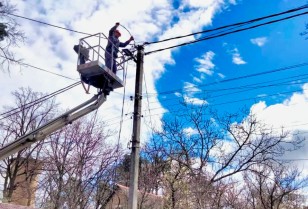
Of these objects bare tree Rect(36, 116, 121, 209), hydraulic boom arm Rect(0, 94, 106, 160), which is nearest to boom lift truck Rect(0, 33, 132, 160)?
hydraulic boom arm Rect(0, 94, 106, 160)

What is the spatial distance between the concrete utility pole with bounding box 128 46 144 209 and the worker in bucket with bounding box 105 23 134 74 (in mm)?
696

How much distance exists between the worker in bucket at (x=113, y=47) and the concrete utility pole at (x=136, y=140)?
2.28ft

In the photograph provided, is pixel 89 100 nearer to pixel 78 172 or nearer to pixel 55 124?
pixel 55 124

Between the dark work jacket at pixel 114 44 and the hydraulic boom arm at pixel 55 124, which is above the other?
the dark work jacket at pixel 114 44

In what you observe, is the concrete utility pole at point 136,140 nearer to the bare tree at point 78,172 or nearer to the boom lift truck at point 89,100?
the boom lift truck at point 89,100

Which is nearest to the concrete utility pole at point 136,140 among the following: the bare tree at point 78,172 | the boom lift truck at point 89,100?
the boom lift truck at point 89,100

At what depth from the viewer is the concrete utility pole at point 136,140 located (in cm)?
977

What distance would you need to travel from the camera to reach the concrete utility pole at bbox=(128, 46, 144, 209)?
9773mm

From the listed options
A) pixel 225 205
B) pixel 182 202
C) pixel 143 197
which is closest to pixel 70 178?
pixel 143 197

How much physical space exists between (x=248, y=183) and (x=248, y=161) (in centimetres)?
185

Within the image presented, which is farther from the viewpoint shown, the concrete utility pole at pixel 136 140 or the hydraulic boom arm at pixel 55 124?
the hydraulic boom arm at pixel 55 124

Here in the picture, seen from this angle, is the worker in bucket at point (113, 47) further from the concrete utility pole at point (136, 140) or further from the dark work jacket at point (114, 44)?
the concrete utility pole at point (136, 140)

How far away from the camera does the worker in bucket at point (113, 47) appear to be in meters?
11.4

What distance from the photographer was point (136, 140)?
10.3 meters
